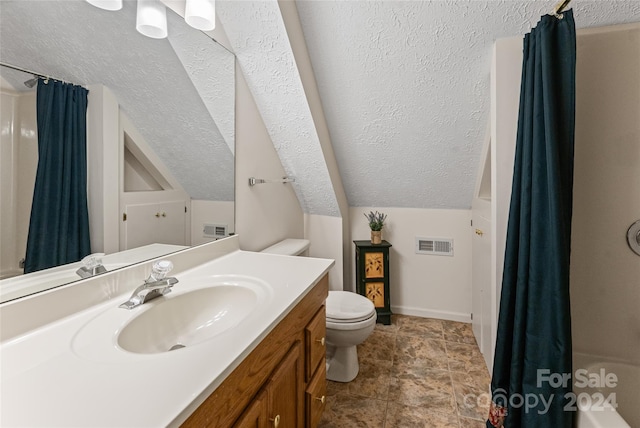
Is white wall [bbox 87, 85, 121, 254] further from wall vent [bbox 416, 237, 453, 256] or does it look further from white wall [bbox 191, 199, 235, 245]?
wall vent [bbox 416, 237, 453, 256]

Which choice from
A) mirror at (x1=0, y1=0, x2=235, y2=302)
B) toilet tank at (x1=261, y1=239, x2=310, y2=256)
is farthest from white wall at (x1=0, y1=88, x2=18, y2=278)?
toilet tank at (x1=261, y1=239, x2=310, y2=256)

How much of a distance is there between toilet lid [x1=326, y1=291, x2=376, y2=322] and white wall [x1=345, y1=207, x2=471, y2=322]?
817 millimetres

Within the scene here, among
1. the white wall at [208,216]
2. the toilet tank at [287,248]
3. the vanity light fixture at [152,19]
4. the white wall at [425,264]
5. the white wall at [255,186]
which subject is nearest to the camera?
the vanity light fixture at [152,19]

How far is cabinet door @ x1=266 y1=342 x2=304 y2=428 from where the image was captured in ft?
2.90

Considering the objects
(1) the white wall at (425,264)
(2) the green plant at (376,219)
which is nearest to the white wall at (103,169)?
(2) the green plant at (376,219)

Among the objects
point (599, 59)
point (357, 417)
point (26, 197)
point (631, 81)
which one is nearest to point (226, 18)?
point (26, 197)

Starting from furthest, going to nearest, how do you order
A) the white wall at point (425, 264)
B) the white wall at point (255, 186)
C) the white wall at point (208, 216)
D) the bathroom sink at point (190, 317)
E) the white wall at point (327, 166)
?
1. the white wall at point (425, 264)
2. the white wall at point (255, 186)
3. the white wall at point (327, 166)
4. the white wall at point (208, 216)
5. the bathroom sink at point (190, 317)

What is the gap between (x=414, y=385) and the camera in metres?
1.83

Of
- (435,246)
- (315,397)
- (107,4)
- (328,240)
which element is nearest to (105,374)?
(315,397)

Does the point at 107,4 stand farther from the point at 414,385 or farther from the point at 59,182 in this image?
the point at 414,385

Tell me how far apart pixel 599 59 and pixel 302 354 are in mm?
1886

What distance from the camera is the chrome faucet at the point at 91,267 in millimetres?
914

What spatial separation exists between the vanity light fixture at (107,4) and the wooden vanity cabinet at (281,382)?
1.11 m

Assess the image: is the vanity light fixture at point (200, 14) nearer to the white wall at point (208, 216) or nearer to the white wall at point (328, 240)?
the white wall at point (208, 216)
